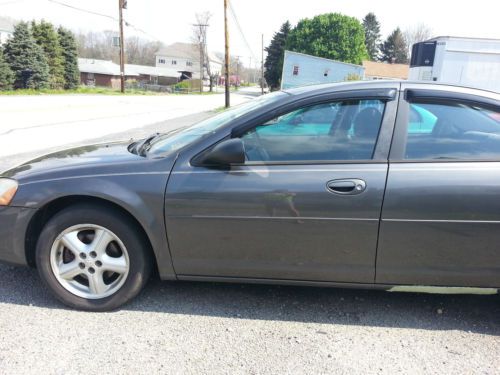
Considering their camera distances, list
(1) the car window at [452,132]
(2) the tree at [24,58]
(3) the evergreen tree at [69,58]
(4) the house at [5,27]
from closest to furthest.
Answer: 1. (1) the car window at [452,132]
2. (2) the tree at [24,58]
3. (3) the evergreen tree at [69,58]
4. (4) the house at [5,27]

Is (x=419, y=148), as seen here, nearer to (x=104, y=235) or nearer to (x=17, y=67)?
(x=104, y=235)

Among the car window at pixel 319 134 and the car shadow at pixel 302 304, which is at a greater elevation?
the car window at pixel 319 134

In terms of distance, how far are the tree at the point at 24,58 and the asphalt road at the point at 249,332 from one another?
3758cm

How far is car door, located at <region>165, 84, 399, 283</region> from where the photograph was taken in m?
2.64

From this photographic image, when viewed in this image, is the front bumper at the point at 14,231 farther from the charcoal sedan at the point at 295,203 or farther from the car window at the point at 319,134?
the car window at the point at 319,134

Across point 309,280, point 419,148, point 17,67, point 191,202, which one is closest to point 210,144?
point 191,202

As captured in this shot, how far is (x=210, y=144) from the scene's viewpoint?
2785 millimetres

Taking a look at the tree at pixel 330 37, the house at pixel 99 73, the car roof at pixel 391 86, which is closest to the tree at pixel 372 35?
the tree at pixel 330 37

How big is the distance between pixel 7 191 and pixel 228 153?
1.56 meters

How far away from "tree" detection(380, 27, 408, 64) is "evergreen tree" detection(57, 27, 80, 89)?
61679 mm

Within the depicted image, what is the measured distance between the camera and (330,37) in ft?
182

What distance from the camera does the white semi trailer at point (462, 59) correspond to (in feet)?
47.5

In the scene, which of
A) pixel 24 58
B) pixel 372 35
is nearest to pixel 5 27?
pixel 24 58

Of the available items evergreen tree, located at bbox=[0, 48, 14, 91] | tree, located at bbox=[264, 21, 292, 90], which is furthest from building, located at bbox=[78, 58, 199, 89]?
evergreen tree, located at bbox=[0, 48, 14, 91]
